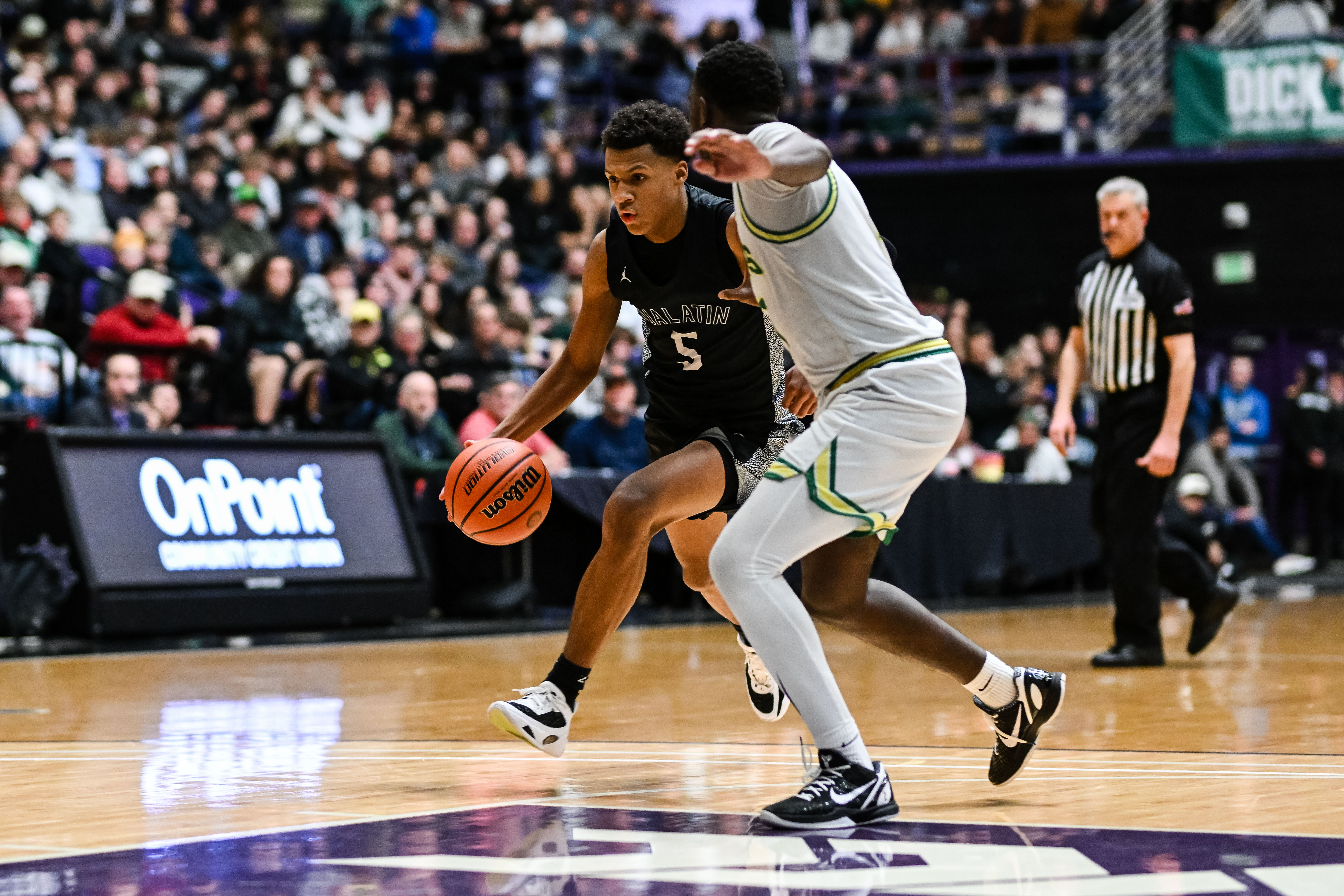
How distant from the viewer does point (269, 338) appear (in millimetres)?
12078

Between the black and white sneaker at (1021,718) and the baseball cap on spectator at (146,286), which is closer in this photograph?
the black and white sneaker at (1021,718)

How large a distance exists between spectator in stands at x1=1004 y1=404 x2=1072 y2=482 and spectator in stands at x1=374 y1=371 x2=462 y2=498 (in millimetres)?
5452

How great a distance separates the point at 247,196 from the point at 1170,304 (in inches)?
326

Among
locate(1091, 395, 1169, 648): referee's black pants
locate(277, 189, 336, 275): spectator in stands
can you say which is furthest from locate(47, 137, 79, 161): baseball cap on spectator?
locate(1091, 395, 1169, 648): referee's black pants

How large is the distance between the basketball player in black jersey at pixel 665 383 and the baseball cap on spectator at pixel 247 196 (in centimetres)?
917

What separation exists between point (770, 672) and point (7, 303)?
25.6ft

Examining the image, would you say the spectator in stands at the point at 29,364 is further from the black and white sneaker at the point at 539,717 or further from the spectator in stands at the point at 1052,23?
the spectator in stands at the point at 1052,23

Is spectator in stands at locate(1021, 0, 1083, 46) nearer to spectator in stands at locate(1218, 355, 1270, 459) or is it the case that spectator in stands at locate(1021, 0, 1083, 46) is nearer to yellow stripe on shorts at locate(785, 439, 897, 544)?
spectator in stands at locate(1218, 355, 1270, 459)

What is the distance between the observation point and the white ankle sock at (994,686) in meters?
4.57

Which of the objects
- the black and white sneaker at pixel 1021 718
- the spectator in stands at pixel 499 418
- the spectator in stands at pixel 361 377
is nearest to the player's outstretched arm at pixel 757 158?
the black and white sneaker at pixel 1021 718

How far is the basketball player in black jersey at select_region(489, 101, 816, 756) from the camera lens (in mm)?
4855

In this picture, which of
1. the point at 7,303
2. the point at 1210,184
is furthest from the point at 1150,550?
the point at 1210,184

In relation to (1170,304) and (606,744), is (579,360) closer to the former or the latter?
(606,744)

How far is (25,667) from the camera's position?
830cm
